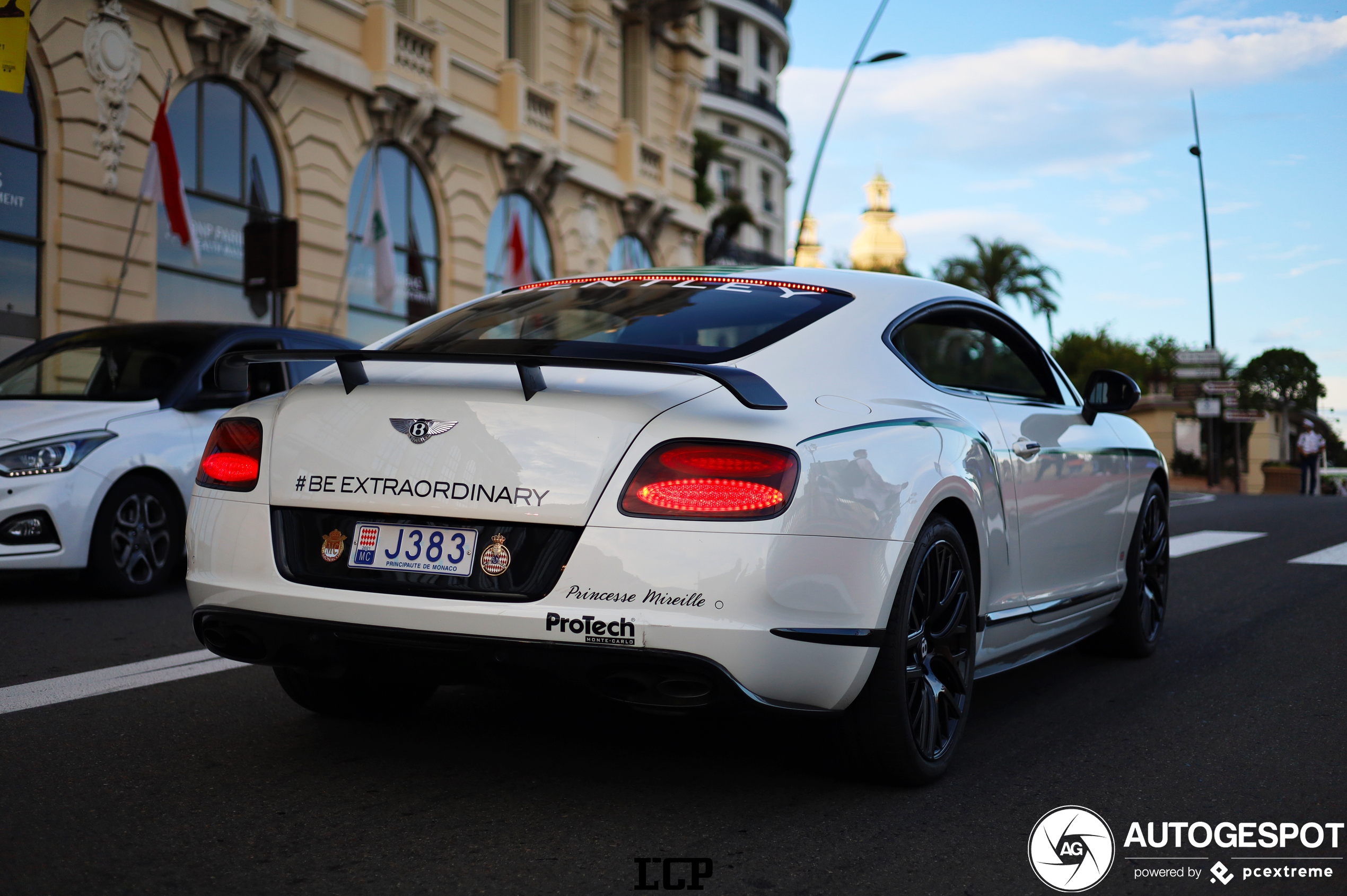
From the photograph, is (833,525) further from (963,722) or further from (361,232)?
(361,232)

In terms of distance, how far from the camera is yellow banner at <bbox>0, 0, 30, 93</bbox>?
12188 mm

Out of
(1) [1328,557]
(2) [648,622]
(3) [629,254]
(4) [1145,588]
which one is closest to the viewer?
(2) [648,622]

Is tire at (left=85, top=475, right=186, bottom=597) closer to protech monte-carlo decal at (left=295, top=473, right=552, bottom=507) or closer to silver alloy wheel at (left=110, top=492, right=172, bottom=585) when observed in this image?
silver alloy wheel at (left=110, top=492, right=172, bottom=585)

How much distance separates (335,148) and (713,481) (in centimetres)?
1788

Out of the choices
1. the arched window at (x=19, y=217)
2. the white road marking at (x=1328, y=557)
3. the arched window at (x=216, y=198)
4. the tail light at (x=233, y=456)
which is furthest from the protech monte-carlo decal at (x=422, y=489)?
the arched window at (x=216, y=198)

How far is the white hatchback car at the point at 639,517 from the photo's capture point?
3.12 metres

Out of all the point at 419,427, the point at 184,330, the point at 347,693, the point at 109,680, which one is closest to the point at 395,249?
the point at 184,330

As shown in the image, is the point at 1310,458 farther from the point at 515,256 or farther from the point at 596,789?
the point at 596,789

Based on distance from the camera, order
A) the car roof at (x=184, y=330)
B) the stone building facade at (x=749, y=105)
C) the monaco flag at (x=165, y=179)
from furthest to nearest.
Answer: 1. the stone building facade at (x=749, y=105)
2. the monaco flag at (x=165, y=179)
3. the car roof at (x=184, y=330)

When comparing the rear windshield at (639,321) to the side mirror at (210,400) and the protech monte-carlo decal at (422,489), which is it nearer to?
the protech monte-carlo decal at (422,489)

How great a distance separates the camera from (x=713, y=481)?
3145 millimetres

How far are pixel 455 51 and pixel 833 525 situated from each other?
20.8 m

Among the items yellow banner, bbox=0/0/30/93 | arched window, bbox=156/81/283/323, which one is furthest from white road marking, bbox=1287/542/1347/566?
arched window, bbox=156/81/283/323

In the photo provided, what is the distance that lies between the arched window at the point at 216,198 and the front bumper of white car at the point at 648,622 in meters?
14.3
